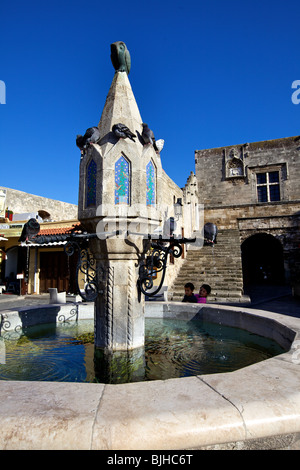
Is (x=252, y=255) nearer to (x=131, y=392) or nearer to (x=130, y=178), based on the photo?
(x=130, y=178)

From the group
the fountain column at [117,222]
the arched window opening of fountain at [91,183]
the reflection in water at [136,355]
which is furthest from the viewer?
the arched window opening of fountain at [91,183]

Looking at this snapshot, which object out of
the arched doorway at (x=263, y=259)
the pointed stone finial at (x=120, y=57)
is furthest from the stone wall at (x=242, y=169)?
the pointed stone finial at (x=120, y=57)

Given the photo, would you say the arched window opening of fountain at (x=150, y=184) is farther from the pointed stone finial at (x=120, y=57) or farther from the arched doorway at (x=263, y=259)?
the arched doorway at (x=263, y=259)

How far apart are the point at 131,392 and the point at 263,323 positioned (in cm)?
287

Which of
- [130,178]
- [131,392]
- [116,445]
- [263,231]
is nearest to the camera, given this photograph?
[116,445]

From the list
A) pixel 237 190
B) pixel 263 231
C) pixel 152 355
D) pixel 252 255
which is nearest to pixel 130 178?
pixel 152 355

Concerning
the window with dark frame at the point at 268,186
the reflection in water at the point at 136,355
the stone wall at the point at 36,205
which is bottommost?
the reflection in water at the point at 136,355

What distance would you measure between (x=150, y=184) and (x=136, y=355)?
2370 millimetres

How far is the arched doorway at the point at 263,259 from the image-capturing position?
22578mm

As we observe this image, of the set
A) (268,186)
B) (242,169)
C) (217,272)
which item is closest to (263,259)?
(268,186)

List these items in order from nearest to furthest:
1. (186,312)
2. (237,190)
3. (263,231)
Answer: (186,312), (263,231), (237,190)

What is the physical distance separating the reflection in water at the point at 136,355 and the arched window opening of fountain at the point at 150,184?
207 cm

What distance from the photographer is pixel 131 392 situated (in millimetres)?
1704

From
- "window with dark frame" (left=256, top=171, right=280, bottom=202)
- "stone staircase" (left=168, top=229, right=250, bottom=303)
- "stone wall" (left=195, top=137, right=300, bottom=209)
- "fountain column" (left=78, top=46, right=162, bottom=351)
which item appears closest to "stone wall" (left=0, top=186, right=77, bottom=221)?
"stone wall" (left=195, top=137, right=300, bottom=209)
